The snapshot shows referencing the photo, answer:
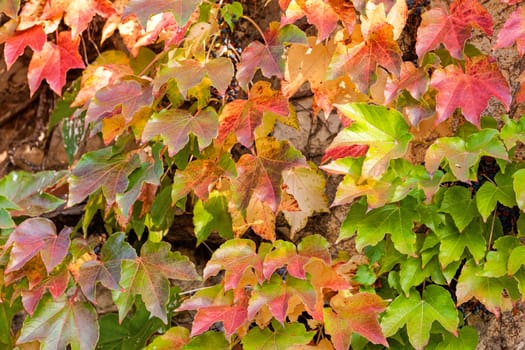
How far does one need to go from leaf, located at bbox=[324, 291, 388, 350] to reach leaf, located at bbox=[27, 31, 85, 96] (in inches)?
31.2

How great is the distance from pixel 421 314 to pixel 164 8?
0.76 m

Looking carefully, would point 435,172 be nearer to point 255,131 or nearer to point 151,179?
point 255,131

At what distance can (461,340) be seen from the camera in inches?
54.1

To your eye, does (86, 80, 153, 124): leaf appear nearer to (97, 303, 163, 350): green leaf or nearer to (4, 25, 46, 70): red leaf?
(4, 25, 46, 70): red leaf

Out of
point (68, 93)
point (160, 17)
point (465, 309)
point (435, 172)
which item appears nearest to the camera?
point (435, 172)

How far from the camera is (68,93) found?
197cm

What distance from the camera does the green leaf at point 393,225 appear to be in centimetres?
132

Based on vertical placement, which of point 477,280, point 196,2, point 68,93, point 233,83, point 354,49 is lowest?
point 477,280

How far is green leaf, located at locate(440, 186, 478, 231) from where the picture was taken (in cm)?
133

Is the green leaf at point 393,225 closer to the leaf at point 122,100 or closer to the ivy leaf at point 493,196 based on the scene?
the ivy leaf at point 493,196

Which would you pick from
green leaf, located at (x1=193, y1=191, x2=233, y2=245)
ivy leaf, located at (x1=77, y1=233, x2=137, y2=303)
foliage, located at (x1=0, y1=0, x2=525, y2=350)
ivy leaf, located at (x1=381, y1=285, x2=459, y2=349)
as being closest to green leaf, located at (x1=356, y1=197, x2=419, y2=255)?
foliage, located at (x1=0, y1=0, x2=525, y2=350)

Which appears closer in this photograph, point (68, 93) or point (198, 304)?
point (198, 304)

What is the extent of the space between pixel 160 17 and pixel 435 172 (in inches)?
28.3

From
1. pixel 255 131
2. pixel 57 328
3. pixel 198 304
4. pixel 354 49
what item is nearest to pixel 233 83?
pixel 255 131
